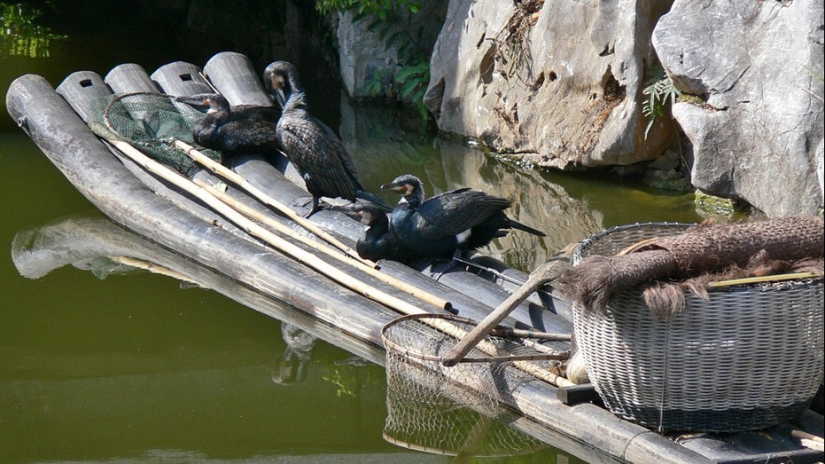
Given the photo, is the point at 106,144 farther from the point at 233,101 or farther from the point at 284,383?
the point at 284,383

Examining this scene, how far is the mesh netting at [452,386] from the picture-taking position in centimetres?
A: 432

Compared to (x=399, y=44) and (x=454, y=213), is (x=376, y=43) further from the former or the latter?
(x=454, y=213)

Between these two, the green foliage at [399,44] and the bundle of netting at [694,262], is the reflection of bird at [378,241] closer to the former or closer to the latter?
the bundle of netting at [694,262]

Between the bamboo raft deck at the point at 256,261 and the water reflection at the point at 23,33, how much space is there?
492 cm

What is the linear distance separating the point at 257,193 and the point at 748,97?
3.07 m

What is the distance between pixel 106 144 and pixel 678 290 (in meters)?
4.84

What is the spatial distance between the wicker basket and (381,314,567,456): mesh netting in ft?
1.74

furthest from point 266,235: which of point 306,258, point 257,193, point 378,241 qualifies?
point 378,241

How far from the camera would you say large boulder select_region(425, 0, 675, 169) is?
7496 mm

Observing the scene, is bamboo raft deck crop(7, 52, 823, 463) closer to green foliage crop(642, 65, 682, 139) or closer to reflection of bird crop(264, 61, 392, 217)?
reflection of bird crop(264, 61, 392, 217)

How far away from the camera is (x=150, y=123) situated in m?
7.33

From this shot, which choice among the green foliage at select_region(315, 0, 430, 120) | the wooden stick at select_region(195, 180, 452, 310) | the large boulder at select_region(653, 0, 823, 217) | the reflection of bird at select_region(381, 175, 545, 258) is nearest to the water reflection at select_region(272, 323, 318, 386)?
the wooden stick at select_region(195, 180, 452, 310)

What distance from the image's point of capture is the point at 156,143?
23.2 ft

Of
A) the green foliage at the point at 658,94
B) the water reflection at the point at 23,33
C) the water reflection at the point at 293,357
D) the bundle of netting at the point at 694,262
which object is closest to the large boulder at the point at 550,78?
the green foliage at the point at 658,94
